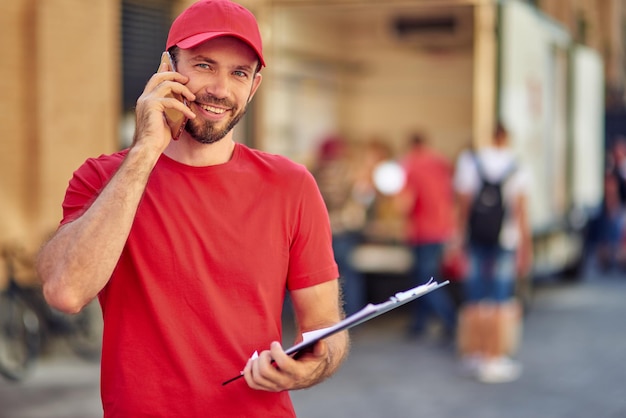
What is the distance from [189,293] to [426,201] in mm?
8750

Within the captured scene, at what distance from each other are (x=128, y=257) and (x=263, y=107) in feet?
35.4

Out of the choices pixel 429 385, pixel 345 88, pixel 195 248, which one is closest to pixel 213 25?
pixel 195 248

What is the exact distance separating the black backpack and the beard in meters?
7.00

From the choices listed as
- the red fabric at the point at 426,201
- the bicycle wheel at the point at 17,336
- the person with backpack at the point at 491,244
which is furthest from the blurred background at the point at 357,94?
the person with backpack at the point at 491,244

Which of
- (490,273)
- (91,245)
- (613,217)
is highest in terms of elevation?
(91,245)

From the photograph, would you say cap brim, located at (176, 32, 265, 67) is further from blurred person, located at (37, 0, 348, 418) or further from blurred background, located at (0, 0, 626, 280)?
blurred background, located at (0, 0, 626, 280)

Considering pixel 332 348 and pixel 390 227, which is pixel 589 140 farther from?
pixel 332 348

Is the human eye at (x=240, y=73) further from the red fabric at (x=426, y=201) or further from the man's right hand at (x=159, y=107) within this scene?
the red fabric at (x=426, y=201)

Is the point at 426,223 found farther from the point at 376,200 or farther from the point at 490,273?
the point at 376,200

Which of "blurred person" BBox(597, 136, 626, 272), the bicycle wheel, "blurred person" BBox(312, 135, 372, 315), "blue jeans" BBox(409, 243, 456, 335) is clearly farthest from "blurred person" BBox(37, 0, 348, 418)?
"blurred person" BBox(597, 136, 626, 272)

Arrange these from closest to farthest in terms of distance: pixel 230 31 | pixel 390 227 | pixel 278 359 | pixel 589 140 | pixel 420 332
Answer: pixel 278 359, pixel 230 31, pixel 420 332, pixel 390 227, pixel 589 140

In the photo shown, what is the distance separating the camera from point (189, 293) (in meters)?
2.60

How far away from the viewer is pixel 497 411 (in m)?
7.82

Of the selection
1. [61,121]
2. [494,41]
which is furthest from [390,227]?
[61,121]
